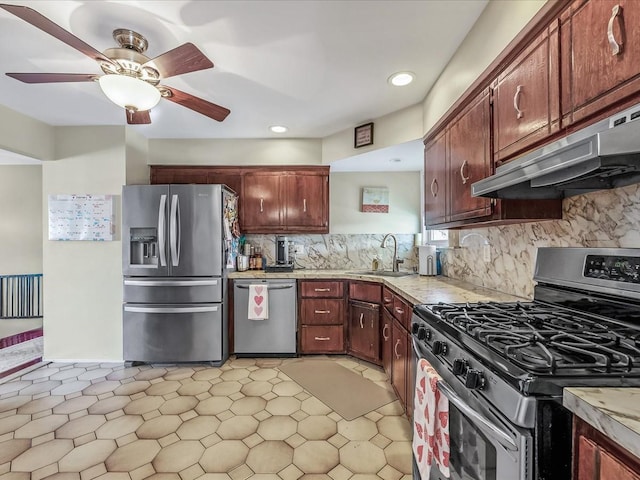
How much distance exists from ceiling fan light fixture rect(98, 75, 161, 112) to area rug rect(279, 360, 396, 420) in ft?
7.71

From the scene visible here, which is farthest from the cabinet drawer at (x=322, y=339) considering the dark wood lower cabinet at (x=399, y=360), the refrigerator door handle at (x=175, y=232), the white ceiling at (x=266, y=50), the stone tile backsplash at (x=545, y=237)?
the white ceiling at (x=266, y=50)

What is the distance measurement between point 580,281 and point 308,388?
2.04m

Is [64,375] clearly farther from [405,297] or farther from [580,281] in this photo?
[580,281]

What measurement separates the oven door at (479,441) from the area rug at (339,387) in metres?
1.12

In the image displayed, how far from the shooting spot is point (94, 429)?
79.3 inches

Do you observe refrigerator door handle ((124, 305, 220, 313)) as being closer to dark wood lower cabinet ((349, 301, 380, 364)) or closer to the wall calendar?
the wall calendar

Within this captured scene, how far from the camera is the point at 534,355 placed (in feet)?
2.62

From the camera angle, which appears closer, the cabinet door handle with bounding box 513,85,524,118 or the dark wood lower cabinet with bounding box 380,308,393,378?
the cabinet door handle with bounding box 513,85,524,118

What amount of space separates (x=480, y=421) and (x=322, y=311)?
231cm

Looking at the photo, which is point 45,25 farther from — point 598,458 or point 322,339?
point 322,339

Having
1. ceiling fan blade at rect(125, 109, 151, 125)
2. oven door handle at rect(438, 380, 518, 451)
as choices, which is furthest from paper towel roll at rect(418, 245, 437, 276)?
ceiling fan blade at rect(125, 109, 151, 125)

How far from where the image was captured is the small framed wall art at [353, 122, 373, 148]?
9.61 ft

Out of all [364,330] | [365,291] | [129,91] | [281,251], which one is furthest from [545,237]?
[281,251]

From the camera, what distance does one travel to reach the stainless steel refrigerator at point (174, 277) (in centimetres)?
293
